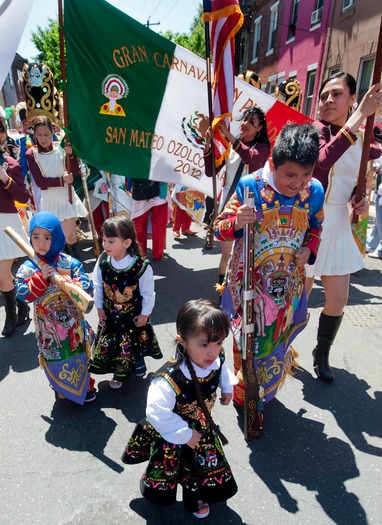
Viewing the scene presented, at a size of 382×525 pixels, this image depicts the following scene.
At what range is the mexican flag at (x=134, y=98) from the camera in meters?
3.43

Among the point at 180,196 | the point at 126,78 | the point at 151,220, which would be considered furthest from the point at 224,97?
the point at 180,196

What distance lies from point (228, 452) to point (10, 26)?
9.19 ft

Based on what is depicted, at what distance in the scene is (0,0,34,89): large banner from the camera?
217cm

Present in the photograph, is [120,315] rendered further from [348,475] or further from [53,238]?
[348,475]

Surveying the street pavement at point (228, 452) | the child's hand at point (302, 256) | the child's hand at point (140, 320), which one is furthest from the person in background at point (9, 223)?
the child's hand at point (302, 256)

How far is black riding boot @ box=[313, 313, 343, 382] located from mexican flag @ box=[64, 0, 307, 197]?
1989 mm

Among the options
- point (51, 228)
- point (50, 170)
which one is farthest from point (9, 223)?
point (51, 228)

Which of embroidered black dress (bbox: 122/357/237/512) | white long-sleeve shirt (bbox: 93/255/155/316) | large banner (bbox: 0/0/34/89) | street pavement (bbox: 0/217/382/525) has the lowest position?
street pavement (bbox: 0/217/382/525)

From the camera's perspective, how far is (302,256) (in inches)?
87.7

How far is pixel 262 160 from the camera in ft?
12.4

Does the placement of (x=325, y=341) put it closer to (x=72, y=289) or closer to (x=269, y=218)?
(x=269, y=218)

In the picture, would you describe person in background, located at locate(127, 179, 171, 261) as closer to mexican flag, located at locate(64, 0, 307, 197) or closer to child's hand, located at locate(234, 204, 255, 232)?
mexican flag, located at locate(64, 0, 307, 197)

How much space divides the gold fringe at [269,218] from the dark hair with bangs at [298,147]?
0.27 m

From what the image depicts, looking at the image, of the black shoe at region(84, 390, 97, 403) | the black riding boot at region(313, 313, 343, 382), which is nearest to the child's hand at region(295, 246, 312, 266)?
the black riding boot at region(313, 313, 343, 382)
